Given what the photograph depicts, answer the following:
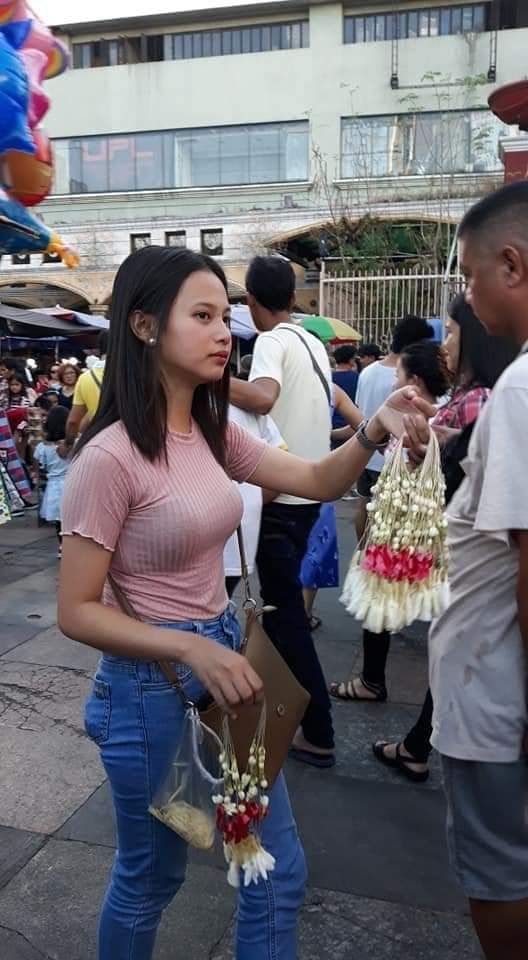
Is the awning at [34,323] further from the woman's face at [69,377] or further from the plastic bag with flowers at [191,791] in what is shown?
the plastic bag with flowers at [191,791]

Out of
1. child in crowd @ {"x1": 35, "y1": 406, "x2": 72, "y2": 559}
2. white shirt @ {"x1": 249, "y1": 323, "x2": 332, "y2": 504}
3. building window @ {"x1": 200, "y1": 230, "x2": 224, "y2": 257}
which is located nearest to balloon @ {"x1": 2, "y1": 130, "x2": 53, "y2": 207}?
white shirt @ {"x1": 249, "y1": 323, "x2": 332, "y2": 504}

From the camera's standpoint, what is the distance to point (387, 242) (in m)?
19.8

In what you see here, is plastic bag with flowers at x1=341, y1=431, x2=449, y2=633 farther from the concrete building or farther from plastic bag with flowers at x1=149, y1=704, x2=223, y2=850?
the concrete building

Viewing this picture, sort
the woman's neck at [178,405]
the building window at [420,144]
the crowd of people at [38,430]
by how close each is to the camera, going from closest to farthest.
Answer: the woman's neck at [178,405] < the crowd of people at [38,430] < the building window at [420,144]

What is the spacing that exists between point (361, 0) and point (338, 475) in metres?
31.0

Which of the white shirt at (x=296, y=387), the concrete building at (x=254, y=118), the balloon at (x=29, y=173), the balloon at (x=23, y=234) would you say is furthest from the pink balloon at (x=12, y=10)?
the concrete building at (x=254, y=118)

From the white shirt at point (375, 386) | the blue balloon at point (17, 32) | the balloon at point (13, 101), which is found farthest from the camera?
the white shirt at point (375, 386)

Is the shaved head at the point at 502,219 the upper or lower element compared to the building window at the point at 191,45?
lower

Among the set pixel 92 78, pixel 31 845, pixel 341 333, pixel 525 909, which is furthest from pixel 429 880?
pixel 92 78

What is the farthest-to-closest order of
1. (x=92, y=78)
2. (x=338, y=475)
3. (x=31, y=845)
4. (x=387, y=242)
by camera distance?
(x=92, y=78), (x=387, y=242), (x=31, y=845), (x=338, y=475)

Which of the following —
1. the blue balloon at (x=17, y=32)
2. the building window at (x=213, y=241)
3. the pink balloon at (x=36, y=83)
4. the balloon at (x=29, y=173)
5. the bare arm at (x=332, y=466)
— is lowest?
the bare arm at (x=332, y=466)

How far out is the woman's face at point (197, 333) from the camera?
1694 mm

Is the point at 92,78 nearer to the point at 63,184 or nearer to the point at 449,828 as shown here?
the point at 63,184

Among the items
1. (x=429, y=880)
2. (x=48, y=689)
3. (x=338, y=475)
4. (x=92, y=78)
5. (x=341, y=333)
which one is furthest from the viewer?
(x=92, y=78)
